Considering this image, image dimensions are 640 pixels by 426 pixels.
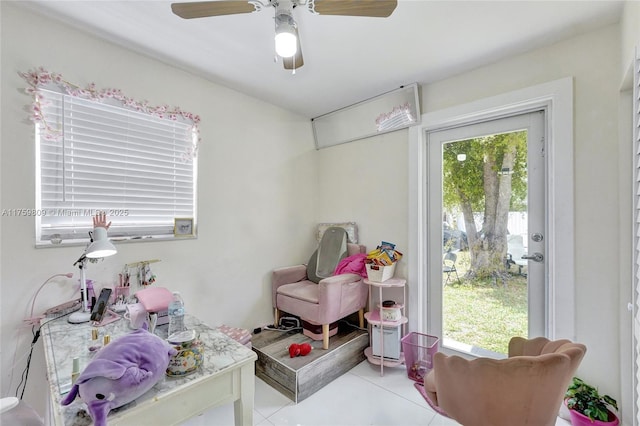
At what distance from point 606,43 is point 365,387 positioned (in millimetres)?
2874

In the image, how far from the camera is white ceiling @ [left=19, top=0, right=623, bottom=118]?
62.4 inches

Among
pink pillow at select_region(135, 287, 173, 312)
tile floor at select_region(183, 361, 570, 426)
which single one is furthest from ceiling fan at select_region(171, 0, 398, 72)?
tile floor at select_region(183, 361, 570, 426)

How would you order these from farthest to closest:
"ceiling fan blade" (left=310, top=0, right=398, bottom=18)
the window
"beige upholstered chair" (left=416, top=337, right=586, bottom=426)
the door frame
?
the door frame → the window → "ceiling fan blade" (left=310, top=0, right=398, bottom=18) → "beige upholstered chair" (left=416, top=337, right=586, bottom=426)

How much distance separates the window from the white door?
215cm

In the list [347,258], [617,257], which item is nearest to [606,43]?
[617,257]

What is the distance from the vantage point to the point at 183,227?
87.9 inches

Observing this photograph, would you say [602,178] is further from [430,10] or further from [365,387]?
[365,387]

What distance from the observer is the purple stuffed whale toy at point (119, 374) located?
2.61 ft

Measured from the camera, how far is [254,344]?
2385 millimetres

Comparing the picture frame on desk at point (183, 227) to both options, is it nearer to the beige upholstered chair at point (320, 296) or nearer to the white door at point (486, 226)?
the beige upholstered chair at point (320, 296)

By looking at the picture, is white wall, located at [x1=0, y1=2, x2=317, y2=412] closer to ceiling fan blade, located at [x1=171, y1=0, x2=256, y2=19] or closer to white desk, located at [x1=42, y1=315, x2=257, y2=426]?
white desk, located at [x1=42, y1=315, x2=257, y2=426]

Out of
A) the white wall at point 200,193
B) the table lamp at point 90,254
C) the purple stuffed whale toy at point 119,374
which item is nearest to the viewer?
the purple stuffed whale toy at point 119,374

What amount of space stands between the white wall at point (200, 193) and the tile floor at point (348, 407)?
0.80 meters

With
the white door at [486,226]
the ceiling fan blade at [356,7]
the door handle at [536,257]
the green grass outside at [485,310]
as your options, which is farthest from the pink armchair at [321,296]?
the ceiling fan blade at [356,7]
